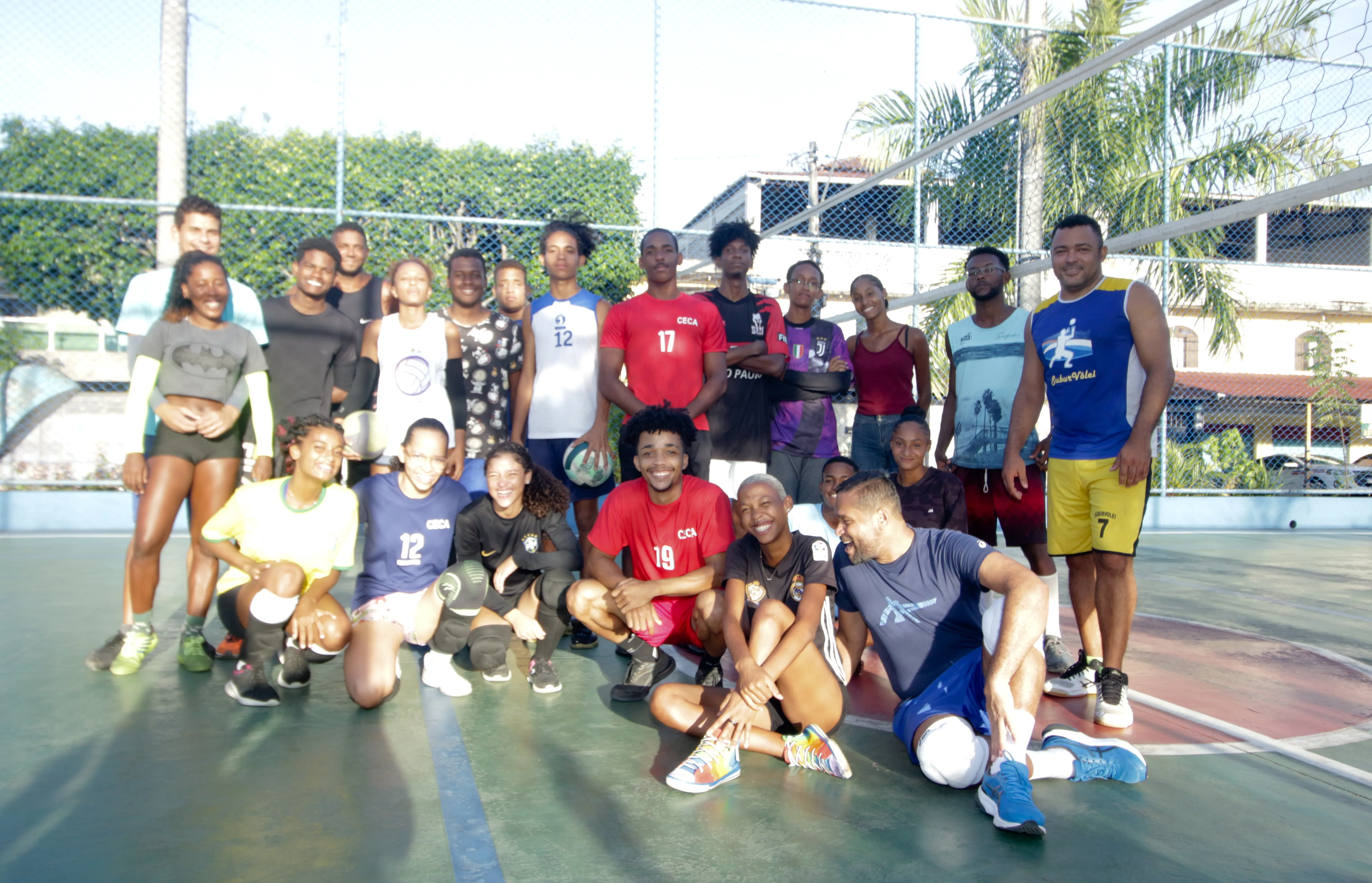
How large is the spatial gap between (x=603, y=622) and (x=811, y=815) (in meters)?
1.44

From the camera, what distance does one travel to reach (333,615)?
355 centimetres

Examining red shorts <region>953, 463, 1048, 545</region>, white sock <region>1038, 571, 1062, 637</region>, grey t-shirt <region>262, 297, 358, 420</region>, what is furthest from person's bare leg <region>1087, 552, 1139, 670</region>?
grey t-shirt <region>262, 297, 358, 420</region>

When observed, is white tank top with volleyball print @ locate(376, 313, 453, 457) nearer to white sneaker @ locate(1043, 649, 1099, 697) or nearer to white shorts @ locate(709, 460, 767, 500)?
white shorts @ locate(709, 460, 767, 500)

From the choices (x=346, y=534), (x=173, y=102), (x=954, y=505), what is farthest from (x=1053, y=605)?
(x=173, y=102)

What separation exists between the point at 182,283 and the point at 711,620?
2.62 meters

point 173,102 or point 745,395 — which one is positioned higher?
point 173,102

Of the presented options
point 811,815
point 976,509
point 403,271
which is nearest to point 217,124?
point 403,271

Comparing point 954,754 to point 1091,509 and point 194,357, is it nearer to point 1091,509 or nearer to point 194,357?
point 1091,509

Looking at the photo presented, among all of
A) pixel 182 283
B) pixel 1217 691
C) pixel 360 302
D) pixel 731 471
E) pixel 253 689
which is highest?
pixel 360 302

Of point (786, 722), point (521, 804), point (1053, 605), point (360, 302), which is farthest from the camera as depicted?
point (360, 302)

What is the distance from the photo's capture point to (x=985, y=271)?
458cm

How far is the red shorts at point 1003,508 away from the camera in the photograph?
4273 mm

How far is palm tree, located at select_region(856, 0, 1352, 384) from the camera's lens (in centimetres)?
992

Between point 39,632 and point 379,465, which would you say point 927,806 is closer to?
point 379,465
